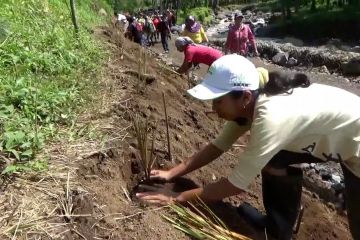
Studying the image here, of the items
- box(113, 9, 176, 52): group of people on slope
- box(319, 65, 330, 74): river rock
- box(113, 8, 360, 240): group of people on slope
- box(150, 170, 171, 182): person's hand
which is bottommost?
box(319, 65, 330, 74): river rock

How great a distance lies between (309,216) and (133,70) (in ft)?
9.76

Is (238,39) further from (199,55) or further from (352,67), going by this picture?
(352,67)

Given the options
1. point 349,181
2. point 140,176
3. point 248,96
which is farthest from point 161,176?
point 349,181

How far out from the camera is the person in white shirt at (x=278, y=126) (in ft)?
8.48

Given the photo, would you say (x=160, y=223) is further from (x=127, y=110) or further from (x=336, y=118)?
(x=127, y=110)

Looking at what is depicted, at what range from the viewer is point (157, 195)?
3045 mm

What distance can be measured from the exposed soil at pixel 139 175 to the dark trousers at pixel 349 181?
0.59 m

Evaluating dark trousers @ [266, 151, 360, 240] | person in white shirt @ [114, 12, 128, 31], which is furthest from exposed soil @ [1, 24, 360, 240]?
person in white shirt @ [114, 12, 128, 31]

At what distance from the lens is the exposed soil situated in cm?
273

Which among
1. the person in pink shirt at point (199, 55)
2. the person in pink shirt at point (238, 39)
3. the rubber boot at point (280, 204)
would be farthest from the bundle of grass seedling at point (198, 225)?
the person in pink shirt at point (238, 39)

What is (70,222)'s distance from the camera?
254cm

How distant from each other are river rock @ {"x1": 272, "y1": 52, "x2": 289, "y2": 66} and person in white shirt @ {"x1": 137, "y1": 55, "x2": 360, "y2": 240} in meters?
14.9

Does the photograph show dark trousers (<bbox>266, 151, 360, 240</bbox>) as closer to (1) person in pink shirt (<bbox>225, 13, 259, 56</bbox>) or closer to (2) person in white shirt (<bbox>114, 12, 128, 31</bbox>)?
(1) person in pink shirt (<bbox>225, 13, 259, 56</bbox>)

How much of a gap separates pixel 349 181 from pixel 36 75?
2.88 meters
